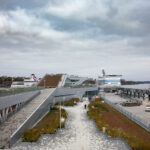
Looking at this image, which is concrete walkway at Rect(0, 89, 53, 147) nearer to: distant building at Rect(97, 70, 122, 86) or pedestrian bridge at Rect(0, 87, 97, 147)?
pedestrian bridge at Rect(0, 87, 97, 147)

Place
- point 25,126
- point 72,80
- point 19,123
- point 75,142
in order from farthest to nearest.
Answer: point 72,80
point 19,123
point 25,126
point 75,142

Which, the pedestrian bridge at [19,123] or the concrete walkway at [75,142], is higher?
the pedestrian bridge at [19,123]

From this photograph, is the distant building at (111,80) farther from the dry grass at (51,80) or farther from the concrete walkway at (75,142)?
the concrete walkway at (75,142)

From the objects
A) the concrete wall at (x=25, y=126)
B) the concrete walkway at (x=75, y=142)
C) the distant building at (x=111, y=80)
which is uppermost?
the distant building at (x=111, y=80)

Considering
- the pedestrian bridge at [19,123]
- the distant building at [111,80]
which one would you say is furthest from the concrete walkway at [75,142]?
the distant building at [111,80]

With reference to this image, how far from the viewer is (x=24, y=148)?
16688 mm

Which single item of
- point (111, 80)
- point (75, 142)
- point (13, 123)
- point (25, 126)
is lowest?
point (75, 142)

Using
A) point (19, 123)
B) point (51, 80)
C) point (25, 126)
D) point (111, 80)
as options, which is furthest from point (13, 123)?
point (111, 80)

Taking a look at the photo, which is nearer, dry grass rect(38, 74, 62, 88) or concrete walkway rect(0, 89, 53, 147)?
concrete walkway rect(0, 89, 53, 147)

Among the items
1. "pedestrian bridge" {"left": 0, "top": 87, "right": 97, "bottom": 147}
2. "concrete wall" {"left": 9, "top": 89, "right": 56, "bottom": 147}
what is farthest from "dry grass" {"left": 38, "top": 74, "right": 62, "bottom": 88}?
"concrete wall" {"left": 9, "top": 89, "right": 56, "bottom": 147}

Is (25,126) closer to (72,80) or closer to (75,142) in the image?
(75,142)

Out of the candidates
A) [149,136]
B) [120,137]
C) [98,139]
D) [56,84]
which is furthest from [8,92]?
[56,84]

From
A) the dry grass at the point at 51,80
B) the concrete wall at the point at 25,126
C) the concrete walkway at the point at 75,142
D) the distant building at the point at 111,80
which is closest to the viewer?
the concrete walkway at the point at 75,142

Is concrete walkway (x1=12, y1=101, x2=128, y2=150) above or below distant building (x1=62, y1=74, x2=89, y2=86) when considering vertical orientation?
below
